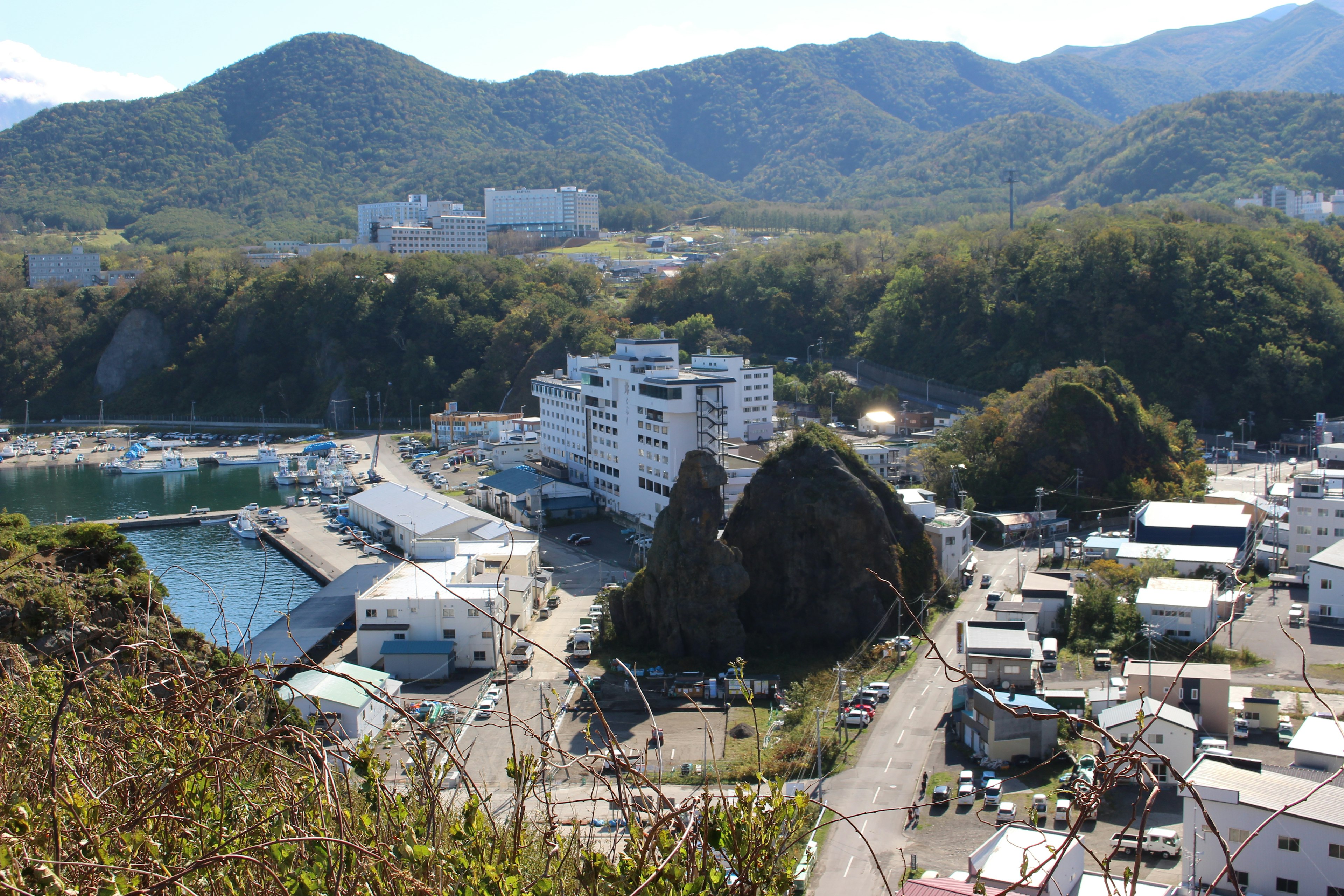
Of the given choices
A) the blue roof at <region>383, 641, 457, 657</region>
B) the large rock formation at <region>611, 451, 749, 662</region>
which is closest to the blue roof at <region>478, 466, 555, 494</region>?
the large rock formation at <region>611, 451, 749, 662</region>

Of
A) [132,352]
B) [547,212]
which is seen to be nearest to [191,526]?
[132,352]

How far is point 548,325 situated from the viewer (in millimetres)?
32906

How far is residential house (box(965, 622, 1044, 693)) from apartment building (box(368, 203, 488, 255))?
39.2 meters

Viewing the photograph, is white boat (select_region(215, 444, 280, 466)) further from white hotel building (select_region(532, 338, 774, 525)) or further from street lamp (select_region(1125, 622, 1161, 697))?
street lamp (select_region(1125, 622, 1161, 697))

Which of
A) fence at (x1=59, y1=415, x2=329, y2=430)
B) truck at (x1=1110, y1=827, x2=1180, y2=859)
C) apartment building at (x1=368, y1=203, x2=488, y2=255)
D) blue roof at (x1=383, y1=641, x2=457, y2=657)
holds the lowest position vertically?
truck at (x1=1110, y1=827, x2=1180, y2=859)

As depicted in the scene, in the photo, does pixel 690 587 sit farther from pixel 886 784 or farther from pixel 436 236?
pixel 436 236

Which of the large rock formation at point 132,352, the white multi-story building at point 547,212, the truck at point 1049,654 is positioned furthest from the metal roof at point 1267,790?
the white multi-story building at point 547,212

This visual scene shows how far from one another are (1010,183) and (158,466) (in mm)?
30834

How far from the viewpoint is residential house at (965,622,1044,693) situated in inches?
402

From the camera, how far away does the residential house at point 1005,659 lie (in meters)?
10.2

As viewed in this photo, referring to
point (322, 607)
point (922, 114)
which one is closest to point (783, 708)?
point (322, 607)

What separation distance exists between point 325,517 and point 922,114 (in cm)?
9404

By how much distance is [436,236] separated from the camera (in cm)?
4878

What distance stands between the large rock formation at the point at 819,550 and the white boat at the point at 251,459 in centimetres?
1801
